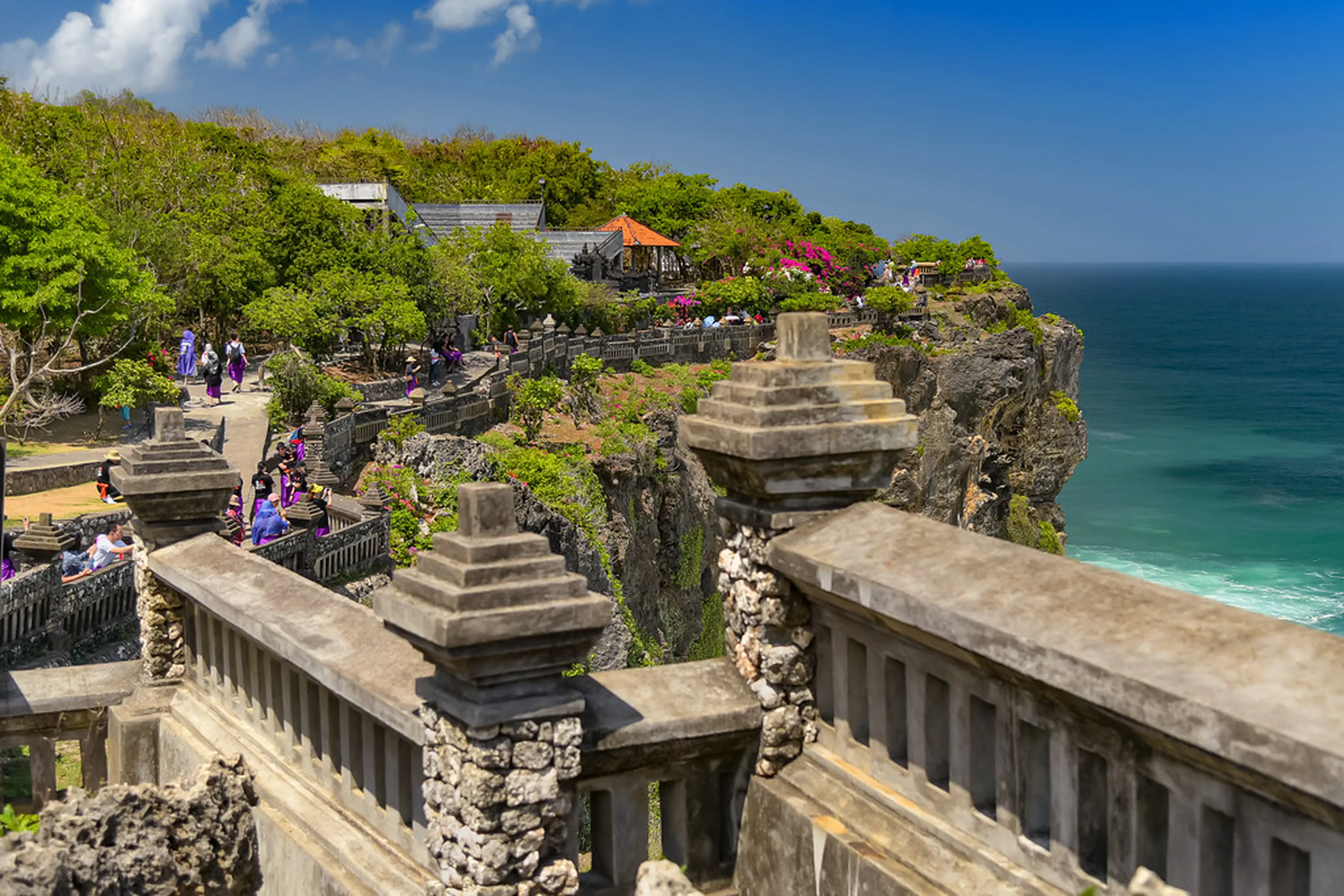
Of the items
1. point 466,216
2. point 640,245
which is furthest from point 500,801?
point 640,245

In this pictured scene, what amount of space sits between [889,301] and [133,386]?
29484 mm

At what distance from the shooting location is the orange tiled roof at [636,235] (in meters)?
67.6

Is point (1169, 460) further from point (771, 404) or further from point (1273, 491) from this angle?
point (771, 404)

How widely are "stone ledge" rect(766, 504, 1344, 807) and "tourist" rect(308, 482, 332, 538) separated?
15.5m

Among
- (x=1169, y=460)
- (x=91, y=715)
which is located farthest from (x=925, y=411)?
(x=1169, y=460)

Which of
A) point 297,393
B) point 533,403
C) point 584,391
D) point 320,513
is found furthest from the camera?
point 584,391

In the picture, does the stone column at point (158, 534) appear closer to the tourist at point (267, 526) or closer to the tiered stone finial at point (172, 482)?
the tiered stone finial at point (172, 482)

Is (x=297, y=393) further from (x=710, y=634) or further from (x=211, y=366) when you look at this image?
(x=710, y=634)

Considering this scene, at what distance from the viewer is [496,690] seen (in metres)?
Answer: 4.61

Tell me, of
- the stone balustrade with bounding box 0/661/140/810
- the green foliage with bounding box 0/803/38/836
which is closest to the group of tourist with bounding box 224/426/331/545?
the stone balustrade with bounding box 0/661/140/810

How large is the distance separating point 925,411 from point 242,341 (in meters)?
24.3

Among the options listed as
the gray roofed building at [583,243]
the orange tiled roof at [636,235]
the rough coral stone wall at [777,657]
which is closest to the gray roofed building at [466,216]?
the gray roofed building at [583,243]

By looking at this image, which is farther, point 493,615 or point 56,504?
point 56,504

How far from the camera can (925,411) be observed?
48531mm
